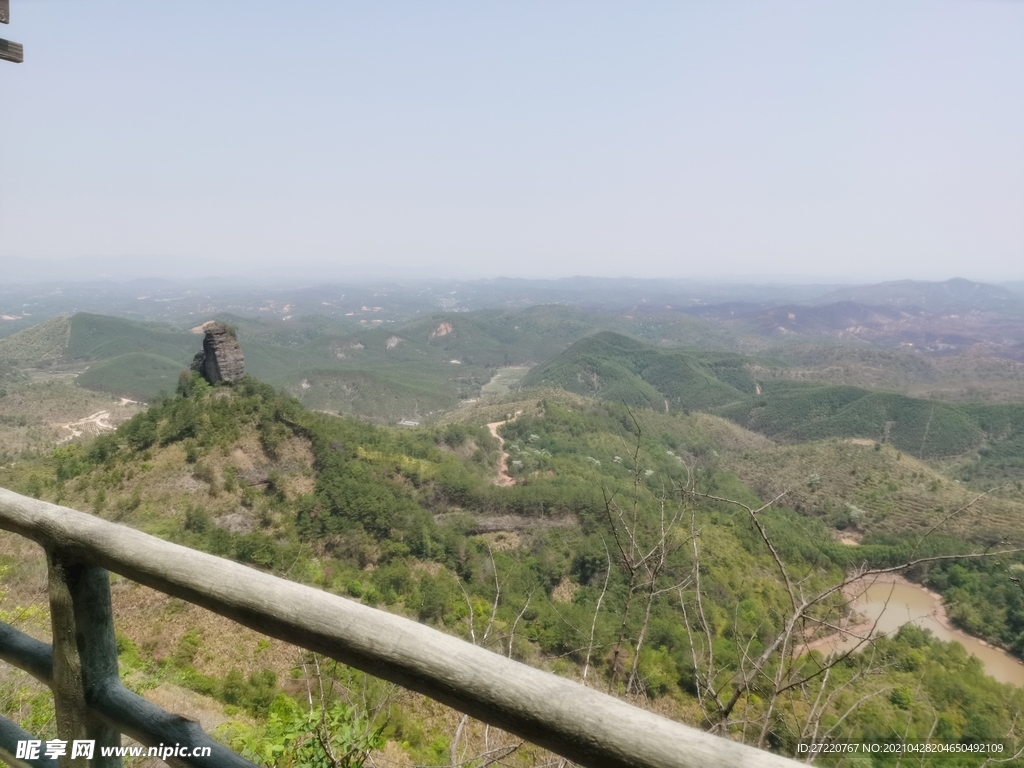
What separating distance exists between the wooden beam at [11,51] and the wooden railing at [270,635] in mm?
2653

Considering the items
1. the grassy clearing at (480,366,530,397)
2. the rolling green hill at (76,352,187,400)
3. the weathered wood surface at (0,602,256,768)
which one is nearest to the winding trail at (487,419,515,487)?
the weathered wood surface at (0,602,256,768)

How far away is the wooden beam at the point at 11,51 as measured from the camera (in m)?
2.76

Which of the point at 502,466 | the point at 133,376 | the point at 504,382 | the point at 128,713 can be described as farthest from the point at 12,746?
the point at 504,382

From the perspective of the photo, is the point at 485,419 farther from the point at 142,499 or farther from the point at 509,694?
the point at 509,694

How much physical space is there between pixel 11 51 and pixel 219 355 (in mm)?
27766

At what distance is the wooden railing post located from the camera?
1.35 m

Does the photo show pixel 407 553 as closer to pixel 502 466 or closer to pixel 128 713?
pixel 502 466

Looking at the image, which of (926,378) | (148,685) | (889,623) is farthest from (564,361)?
(148,685)

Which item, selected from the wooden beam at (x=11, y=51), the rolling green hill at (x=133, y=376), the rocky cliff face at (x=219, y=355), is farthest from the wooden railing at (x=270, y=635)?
the rolling green hill at (x=133, y=376)

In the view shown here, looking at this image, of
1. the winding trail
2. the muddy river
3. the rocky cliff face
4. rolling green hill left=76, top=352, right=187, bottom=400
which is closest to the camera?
the muddy river

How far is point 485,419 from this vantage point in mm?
62281

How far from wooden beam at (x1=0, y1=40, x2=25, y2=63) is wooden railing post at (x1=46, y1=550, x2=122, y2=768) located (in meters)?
2.96

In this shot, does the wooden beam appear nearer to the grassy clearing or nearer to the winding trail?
the winding trail

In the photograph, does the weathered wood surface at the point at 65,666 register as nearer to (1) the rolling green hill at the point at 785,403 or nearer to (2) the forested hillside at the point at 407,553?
(2) the forested hillside at the point at 407,553
